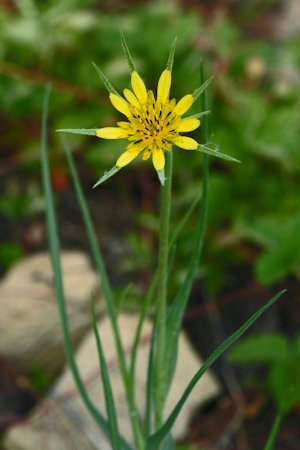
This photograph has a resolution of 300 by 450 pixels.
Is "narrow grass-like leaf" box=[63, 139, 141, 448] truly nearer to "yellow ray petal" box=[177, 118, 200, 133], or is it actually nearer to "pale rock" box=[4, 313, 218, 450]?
"yellow ray petal" box=[177, 118, 200, 133]

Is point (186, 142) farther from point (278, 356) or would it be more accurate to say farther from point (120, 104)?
point (278, 356)

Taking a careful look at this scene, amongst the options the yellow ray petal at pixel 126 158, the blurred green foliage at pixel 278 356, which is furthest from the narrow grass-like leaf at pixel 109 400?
the blurred green foliage at pixel 278 356

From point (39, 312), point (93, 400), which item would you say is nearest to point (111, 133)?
point (93, 400)

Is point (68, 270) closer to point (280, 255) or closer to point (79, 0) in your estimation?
point (280, 255)

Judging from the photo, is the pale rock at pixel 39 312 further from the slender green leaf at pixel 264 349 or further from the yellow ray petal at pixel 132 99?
the yellow ray petal at pixel 132 99

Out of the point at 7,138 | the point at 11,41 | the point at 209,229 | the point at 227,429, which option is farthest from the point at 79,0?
the point at 227,429

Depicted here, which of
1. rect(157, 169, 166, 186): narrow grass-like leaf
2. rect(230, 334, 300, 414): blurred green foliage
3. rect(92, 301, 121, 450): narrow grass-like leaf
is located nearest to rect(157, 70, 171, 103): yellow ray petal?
rect(157, 169, 166, 186): narrow grass-like leaf
